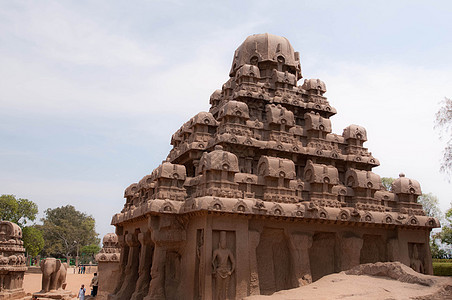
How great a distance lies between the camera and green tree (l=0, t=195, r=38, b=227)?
2159 inches

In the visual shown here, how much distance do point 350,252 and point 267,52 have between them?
12.6 m

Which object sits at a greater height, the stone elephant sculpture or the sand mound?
the sand mound

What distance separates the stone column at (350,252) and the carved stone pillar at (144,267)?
8.86 m

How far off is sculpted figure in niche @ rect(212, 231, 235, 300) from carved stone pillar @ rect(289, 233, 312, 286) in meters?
3.17

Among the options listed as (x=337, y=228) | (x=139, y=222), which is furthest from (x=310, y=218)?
(x=139, y=222)

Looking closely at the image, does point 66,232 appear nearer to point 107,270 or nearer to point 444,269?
point 107,270

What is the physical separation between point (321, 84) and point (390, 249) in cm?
986

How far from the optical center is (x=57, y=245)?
7669 cm

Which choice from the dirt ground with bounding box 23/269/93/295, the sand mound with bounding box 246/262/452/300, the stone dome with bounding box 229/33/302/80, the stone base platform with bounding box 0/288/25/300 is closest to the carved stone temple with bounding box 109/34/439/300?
the stone dome with bounding box 229/33/302/80

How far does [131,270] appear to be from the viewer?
21.2m

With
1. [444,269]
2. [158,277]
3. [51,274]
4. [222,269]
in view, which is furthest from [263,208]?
[444,269]

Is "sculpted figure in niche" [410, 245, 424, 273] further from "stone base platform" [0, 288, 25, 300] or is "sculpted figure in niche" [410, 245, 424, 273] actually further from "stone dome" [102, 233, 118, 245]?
"stone base platform" [0, 288, 25, 300]

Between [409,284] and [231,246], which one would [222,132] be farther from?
[409,284]

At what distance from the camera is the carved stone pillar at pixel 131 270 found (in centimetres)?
2011
